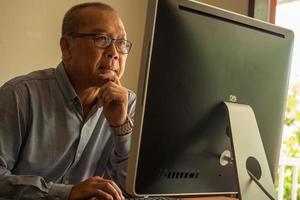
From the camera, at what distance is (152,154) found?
0.78m

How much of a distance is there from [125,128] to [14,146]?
0.36m

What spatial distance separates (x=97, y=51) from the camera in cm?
135

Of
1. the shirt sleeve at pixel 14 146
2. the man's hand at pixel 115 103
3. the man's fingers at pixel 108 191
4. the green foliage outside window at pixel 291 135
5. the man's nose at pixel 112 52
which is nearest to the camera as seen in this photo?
the man's fingers at pixel 108 191

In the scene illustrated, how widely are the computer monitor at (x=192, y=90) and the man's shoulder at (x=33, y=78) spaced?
732 millimetres

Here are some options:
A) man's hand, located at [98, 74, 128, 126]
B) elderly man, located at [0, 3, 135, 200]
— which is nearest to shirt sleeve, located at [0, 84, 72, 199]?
elderly man, located at [0, 3, 135, 200]

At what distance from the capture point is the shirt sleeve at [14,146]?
1089mm

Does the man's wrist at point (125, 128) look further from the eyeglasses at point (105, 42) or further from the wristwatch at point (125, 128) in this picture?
the eyeglasses at point (105, 42)

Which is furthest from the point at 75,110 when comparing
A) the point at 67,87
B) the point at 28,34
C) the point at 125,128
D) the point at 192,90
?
the point at 28,34

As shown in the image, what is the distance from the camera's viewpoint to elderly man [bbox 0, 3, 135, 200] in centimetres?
127

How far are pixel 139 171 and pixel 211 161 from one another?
0.58 ft

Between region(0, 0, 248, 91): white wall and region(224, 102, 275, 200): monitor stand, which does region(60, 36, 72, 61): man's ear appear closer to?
region(0, 0, 248, 91): white wall

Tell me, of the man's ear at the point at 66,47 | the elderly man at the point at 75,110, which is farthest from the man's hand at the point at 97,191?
the man's ear at the point at 66,47

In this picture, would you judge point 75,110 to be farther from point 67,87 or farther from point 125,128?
point 125,128

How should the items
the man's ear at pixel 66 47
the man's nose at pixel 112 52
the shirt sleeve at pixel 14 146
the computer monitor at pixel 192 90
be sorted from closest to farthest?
1. the computer monitor at pixel 192 90
2. the shirt sleeve at pixel 14 146
3. the man's nose at pixel 112 52
4. the man's ear at pixel 66 47
